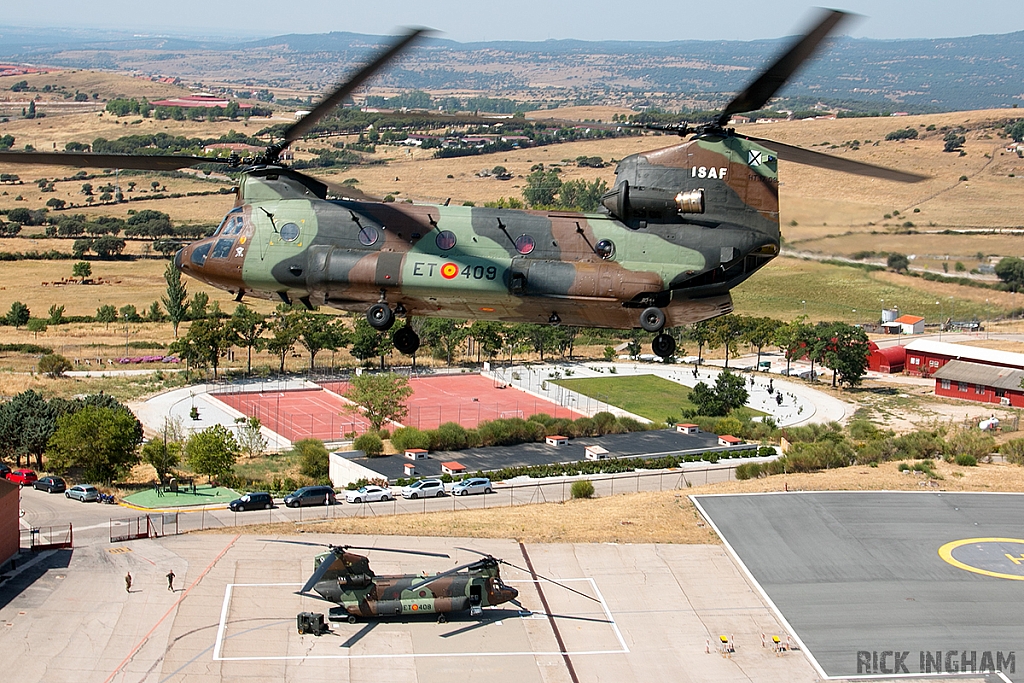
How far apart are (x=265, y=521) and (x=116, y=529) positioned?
6.21 m

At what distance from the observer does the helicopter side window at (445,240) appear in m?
26.4

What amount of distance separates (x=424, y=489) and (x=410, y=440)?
11.8m

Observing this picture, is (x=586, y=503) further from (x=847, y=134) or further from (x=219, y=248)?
(x=847, y=134)

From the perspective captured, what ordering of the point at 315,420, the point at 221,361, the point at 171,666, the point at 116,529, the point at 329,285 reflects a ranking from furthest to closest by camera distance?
the point at 221,361, the point at 315,420, the point at 116,529, the point at 171,666, the point at 329,285

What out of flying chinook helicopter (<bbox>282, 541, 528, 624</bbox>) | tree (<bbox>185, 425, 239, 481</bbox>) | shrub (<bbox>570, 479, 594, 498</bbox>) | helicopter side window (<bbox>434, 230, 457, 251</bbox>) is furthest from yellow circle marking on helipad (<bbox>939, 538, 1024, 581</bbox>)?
tree (<bbox>185, 425, 239, 481</bbox>)

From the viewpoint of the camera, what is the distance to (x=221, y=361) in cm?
10075

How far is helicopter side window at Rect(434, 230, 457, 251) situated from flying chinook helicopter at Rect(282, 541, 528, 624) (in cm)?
1363

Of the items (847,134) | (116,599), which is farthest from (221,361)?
(847,134)

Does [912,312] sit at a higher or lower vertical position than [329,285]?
lower

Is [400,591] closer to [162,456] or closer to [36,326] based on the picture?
[162,456]

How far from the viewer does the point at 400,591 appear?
36.7m

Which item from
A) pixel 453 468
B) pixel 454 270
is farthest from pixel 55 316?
pixel 454 270

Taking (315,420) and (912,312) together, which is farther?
(912,312)

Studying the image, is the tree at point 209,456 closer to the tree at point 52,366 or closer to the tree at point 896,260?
the tree at point 52,366
